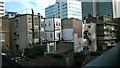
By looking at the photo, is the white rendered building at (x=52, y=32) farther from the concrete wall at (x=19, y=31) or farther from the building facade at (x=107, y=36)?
the building facade at (x=107, y=36)

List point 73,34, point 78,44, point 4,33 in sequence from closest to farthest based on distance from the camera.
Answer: point 4,33 < point 73,34 < point 78,44

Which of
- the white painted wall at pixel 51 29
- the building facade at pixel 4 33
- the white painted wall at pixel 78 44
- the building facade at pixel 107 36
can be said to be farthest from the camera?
the white painted wall at pixel 78 44

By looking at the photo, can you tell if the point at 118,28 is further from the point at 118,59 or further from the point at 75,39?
the point at 118,59

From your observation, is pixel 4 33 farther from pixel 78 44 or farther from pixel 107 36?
pixel 107 36

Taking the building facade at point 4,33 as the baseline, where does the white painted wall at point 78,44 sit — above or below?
below

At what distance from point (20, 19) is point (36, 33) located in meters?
0.49

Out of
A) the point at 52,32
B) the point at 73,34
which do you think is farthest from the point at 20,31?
the point at 73,34

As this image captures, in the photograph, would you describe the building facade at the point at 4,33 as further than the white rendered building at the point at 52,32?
No

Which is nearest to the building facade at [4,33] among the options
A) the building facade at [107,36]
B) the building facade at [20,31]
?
the building facade at [20,31]

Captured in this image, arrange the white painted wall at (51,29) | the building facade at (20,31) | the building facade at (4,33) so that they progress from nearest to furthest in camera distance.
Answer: the building facade at (4,33) < the building facade at (20,31) < the white painted wall at (51,29)

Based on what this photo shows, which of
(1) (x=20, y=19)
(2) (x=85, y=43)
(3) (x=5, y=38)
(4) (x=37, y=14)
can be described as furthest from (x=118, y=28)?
(3) (x=5, y=38)

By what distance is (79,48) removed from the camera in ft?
9.75

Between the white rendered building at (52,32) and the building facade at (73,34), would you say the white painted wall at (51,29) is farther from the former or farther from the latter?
the building facade at (73,34)

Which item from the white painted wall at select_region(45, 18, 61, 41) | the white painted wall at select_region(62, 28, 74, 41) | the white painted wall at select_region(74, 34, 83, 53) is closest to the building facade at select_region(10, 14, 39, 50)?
the white painted wall at select_region(45, 18, 61, 41)
